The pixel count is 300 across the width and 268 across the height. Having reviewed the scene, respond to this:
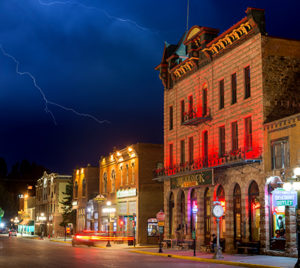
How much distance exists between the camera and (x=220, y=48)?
34469 millimetres

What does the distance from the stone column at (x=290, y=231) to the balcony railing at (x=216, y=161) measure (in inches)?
158

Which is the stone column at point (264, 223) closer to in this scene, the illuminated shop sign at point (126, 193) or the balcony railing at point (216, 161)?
the balcony railing at point (216, 161)

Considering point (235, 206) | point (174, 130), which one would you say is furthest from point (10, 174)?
point (235, 206)

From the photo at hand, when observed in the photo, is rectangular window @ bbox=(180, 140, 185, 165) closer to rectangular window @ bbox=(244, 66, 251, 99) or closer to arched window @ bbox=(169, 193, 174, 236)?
arched window @ bbox=(169, 193, 174, 236)

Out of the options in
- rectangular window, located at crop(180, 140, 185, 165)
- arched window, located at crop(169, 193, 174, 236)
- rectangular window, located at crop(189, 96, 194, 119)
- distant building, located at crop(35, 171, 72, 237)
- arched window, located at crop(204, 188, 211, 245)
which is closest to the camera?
arched window, located at crop(204, 188, 211, 245)

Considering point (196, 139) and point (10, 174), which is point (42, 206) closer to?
point (196, 139)

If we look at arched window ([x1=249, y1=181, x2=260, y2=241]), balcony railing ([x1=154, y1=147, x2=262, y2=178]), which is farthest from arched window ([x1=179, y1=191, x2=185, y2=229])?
arched window ([x1=249, y1=181, x2=260, y2=241])

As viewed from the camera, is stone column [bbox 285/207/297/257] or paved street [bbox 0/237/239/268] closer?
paved street [bbox 0/237/239/268]

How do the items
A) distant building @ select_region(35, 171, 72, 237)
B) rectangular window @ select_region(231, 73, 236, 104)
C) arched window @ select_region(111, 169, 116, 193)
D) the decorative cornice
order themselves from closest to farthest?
the decorative cornice → rectangular window @ select_region(231, 73, 236, 104) → arched window @ select_region(111, 169, 116, 193) → distant building @ select_region(35, 171, 72, 237)

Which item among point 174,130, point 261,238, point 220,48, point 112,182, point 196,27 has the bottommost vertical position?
point 261,238

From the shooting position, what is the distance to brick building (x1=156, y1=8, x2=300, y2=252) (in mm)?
29750

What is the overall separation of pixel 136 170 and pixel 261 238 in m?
21.5

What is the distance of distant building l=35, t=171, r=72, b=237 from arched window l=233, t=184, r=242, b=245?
4835 cm

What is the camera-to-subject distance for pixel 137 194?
47500mm
